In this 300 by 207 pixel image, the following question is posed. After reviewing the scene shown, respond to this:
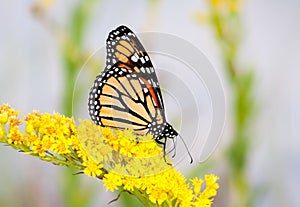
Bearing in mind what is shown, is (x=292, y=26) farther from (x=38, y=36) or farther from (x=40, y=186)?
(x=40, y=186)

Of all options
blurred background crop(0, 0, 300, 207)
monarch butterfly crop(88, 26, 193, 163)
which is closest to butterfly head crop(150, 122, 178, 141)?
monarch butterfly crop(88, 26, 193, 163)

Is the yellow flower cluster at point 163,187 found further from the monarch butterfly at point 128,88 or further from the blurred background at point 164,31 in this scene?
the blurred background at point 164,31

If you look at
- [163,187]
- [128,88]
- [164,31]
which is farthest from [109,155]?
[164,31]

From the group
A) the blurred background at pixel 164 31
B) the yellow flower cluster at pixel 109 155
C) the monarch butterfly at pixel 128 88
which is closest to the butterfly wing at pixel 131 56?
the monarch butterfly at pixel 128 88

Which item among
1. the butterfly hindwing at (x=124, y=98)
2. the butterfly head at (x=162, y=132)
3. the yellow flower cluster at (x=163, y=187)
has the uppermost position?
the butterfly hindwing at (x=124, y=98)

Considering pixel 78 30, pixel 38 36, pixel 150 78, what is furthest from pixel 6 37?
pixel 150 78

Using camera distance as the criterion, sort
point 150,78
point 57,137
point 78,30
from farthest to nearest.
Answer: point 78,30 → point 150,78 → point 57,137

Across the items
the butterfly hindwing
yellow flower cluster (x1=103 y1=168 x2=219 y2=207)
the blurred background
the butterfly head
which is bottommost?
yellow flower cluster (x1=103 y1=168 x2=219 y2=207)

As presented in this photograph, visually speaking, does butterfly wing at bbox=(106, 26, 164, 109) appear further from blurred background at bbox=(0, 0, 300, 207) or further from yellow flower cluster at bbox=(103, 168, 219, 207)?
blurred background at bbox=(0, 0, 300, 207)
